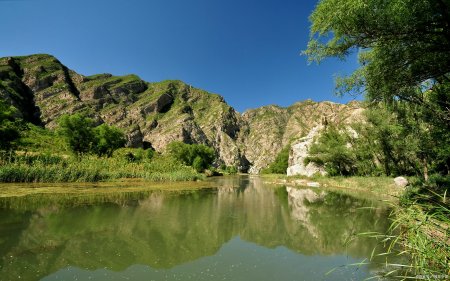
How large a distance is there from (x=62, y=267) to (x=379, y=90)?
1575 centimetres

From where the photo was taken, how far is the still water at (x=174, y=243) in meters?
8.18

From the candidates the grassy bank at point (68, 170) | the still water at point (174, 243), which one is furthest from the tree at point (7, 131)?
the still water at point (174, 243)

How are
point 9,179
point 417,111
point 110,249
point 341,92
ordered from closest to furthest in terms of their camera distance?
point 110,249 → point 341,92 → point 417,111 → point 9,179

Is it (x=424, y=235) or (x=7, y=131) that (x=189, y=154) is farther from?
(x=424, y=235)

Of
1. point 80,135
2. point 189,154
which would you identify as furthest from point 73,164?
point 189,154

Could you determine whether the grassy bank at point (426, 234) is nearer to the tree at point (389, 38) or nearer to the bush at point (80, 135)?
the tree at point (389, 38)

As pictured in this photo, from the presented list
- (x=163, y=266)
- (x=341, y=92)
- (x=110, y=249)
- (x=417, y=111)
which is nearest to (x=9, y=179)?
(x=110, y=249)

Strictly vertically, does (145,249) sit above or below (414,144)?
below

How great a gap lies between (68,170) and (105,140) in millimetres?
50757

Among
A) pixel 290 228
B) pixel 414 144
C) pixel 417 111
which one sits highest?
pixel 417 111

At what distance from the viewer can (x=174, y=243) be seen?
11.1 m

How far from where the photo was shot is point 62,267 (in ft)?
26.7

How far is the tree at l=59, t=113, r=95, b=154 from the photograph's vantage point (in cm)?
6712

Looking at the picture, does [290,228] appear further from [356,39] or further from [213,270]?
[356,39]
